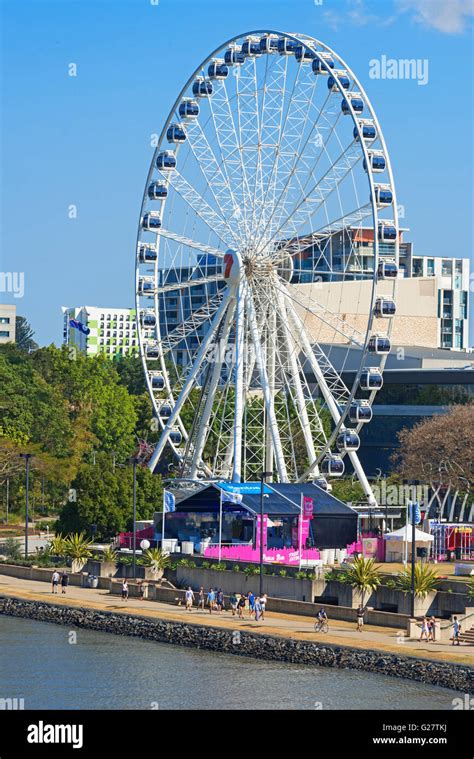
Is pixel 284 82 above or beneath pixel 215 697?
above

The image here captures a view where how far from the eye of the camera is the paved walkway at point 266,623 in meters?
65.1

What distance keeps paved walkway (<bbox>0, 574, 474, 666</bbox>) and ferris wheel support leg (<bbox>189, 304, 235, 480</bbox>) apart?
1372 centimetres

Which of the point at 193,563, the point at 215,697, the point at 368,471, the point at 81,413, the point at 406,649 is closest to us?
the point at 215,697

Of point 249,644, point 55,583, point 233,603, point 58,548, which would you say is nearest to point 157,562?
point 55,583

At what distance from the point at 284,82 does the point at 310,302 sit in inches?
483

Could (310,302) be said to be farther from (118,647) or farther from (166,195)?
(118,647)

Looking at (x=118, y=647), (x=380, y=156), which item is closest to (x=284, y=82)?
(x=380, y=156)

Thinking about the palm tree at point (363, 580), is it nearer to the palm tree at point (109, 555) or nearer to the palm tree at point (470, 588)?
the palm tree at point (470, 588)

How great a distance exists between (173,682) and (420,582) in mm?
14008

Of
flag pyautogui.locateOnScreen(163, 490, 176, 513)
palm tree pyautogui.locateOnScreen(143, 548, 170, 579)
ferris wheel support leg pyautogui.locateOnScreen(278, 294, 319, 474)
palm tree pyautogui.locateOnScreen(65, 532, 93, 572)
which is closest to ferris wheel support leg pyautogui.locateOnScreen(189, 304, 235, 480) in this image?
ferris wheel support leg pyautogui.locateOnScreen(278, 294, 319, 474)

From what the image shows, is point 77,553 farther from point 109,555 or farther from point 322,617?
point 322,617

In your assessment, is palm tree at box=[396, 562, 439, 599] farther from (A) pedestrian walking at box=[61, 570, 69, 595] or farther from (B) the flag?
(B) the flag

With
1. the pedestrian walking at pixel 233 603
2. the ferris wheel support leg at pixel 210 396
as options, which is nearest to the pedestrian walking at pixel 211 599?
the pedestrian walking at pixel 233 603

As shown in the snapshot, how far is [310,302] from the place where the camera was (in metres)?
93.4
